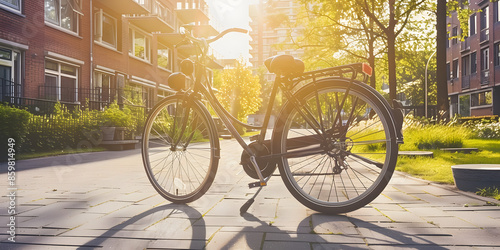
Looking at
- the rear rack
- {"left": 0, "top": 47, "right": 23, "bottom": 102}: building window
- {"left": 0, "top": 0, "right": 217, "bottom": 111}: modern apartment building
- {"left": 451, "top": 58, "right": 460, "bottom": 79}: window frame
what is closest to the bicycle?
the rear rack

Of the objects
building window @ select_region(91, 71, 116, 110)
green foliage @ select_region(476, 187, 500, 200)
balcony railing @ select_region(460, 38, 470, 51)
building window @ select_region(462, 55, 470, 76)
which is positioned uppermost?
balcony railing @ select_region(460, 38, 470, 51)

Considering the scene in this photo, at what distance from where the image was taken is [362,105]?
3043 mm

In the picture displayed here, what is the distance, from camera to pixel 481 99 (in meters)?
34.0

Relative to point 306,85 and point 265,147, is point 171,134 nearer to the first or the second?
point 265,147

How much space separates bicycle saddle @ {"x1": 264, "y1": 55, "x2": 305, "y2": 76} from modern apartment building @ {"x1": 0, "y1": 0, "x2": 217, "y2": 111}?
447cm

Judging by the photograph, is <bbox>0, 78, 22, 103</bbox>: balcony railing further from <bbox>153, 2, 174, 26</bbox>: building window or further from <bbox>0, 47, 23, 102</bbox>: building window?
<bbox>153, 2, 174, 26</bbox>: building window

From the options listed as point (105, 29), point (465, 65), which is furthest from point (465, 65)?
point (105, 29)

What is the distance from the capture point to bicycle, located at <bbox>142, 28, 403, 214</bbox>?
2.95 m

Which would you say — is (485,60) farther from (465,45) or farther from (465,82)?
(465,82)

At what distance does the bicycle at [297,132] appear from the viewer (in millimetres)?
2951

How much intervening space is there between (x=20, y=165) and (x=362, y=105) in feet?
20.4

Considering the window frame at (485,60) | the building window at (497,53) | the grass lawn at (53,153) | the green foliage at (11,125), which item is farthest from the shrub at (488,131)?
the window frame at (485,60)

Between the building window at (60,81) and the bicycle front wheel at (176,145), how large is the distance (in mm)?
10830

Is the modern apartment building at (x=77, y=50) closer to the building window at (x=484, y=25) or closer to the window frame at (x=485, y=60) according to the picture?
the building window at (x=484, y=25)
